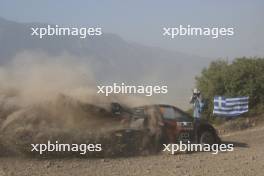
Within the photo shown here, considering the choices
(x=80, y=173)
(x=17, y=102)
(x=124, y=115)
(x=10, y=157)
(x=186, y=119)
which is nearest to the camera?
(x=80, y=173)

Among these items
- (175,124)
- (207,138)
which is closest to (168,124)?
(175,124)

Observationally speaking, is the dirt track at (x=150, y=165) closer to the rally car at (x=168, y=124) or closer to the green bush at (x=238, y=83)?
the rally car at (x=168, y=124)

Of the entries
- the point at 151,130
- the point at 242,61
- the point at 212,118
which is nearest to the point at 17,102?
the point at 151,130

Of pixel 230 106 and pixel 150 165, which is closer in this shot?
pixel 150 165

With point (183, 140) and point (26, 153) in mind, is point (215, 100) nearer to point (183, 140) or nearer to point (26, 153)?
point (183, 140)

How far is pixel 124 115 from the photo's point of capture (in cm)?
1212

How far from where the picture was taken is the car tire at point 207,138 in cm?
1323

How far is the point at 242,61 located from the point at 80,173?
12.8 m

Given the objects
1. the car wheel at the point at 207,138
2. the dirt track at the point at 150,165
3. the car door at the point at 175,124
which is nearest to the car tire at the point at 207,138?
the car wheel at the point at 207,138

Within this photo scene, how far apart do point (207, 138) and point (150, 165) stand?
304 centimetres

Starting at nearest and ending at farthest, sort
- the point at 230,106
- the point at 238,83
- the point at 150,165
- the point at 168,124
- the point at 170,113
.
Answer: the point at 150,165, the point at 168,124, the point at 170,113, the point at 230,106, the point at 238,83

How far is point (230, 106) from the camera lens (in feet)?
67.9

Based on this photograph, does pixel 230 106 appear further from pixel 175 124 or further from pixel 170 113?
pixel 175 124

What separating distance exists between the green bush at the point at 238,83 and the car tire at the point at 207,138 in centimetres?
707
